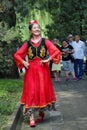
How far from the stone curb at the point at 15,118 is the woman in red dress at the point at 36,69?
32 centimetres

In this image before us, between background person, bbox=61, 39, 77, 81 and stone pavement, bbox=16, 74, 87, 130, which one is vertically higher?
background person, bbox=61, 39, 77, 81

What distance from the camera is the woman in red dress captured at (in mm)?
9977

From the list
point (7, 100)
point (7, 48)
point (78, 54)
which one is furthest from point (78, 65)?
point (7, 100)

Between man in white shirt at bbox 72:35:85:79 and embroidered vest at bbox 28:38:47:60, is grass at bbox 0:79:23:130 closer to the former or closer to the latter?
embroidered vest at bbox 28:38:47:60

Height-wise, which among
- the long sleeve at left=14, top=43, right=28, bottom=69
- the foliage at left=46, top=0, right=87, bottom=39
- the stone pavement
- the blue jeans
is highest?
the foliage at left=46, top=0, right=87, bottom=39

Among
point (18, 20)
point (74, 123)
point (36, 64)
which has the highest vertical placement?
point (18, 20)

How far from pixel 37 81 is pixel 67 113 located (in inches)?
66.9

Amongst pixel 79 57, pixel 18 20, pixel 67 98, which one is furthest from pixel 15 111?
pixel 18 20

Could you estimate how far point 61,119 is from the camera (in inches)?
414

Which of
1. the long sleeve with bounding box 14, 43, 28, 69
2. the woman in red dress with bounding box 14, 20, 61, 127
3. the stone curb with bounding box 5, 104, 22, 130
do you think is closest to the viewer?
the stone curb with bounding box 5, 104, 22, 130

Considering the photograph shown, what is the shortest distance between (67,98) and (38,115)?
11.9ft

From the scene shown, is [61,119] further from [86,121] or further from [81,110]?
[81,110]

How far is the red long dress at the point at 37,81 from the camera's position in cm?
998

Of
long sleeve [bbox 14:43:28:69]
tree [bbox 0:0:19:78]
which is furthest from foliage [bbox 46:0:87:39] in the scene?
long sleeve [bbox 14:43:28:69]
